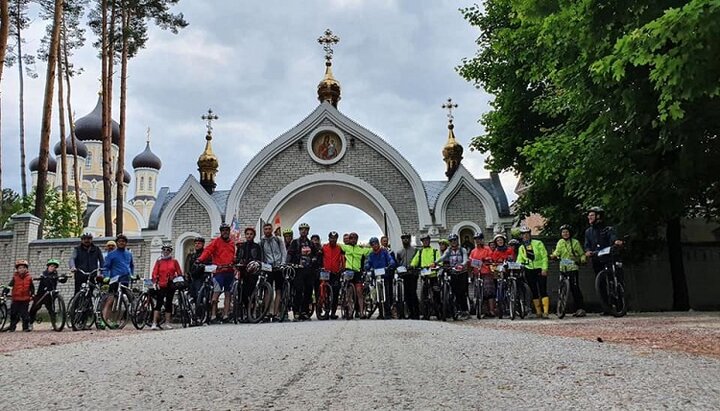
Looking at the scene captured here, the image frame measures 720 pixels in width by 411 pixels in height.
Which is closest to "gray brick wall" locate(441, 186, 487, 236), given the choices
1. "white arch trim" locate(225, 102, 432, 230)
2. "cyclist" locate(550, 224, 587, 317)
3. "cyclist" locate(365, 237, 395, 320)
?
"white arch trim" locate(225, 102, 432, 230)

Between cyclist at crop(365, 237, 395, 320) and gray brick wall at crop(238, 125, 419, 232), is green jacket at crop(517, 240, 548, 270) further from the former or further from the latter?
gray brick wall at crop(238, 125, 419, 232)

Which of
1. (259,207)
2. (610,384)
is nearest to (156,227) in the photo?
(259,207)

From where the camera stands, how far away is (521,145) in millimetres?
16625

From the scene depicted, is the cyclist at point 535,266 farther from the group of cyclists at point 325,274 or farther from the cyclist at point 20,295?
the cyclist at point 20,295

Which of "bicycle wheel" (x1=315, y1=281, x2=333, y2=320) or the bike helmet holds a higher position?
the bike helmet

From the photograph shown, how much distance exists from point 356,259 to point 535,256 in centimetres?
342

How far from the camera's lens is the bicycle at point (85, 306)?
33.6 ft

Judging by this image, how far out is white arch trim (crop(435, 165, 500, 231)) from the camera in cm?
2184

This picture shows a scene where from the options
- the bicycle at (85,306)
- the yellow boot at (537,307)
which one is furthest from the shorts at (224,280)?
the yellow boot at (537,307)

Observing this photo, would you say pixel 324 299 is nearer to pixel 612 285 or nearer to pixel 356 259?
pixel 356 259

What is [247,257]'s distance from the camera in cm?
1073

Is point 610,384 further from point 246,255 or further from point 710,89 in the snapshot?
point 246,255

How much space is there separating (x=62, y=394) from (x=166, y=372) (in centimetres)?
83

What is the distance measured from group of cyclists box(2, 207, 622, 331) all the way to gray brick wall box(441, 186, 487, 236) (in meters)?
9.47
